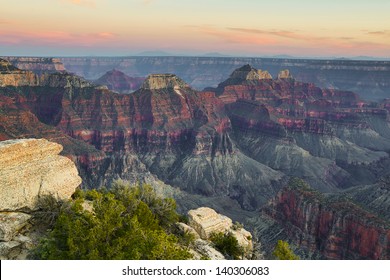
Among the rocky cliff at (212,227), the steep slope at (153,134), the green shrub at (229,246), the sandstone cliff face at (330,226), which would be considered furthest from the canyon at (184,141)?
the green shrub at (229,246)

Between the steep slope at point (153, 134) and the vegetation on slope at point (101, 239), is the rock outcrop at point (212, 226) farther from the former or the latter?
the steep slope at point (153, 134)

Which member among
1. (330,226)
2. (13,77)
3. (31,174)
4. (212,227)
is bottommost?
(330,226)

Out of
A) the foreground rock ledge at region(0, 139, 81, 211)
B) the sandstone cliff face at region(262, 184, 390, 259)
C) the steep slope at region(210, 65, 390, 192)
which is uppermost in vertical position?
the foreground rock ledge at region(0, 139, 81, 211)

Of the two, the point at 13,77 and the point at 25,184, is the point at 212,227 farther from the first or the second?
the point at 13,77

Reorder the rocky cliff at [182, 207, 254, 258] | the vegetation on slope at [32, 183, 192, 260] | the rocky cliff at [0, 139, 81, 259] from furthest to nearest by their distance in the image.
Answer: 1. the rocky cliff at [182, 207, 254, 258]
2. the rocky cliff at [0, 139, 81, 259]
3. the vegetation on slope at [32, 183, 192, 260]

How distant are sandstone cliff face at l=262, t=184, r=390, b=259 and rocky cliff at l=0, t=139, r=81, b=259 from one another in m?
44.1

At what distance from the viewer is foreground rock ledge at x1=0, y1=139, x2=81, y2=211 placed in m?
35.0

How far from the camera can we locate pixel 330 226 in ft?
214

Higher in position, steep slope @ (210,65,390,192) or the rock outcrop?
the rock outcrop

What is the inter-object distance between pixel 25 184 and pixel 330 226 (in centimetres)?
4981

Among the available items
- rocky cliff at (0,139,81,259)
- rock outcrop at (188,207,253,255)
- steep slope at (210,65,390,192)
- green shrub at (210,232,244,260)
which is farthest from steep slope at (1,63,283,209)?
rocky cliff at (0,139,81,259)

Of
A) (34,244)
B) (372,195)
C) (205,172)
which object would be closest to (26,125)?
(205,172)

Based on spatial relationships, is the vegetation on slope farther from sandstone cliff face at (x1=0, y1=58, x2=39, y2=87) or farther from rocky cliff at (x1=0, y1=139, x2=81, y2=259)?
sandstone cliff face at (x1=0, y1=58, x2=39, y2=87)

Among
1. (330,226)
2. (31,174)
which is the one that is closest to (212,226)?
(31,174)
